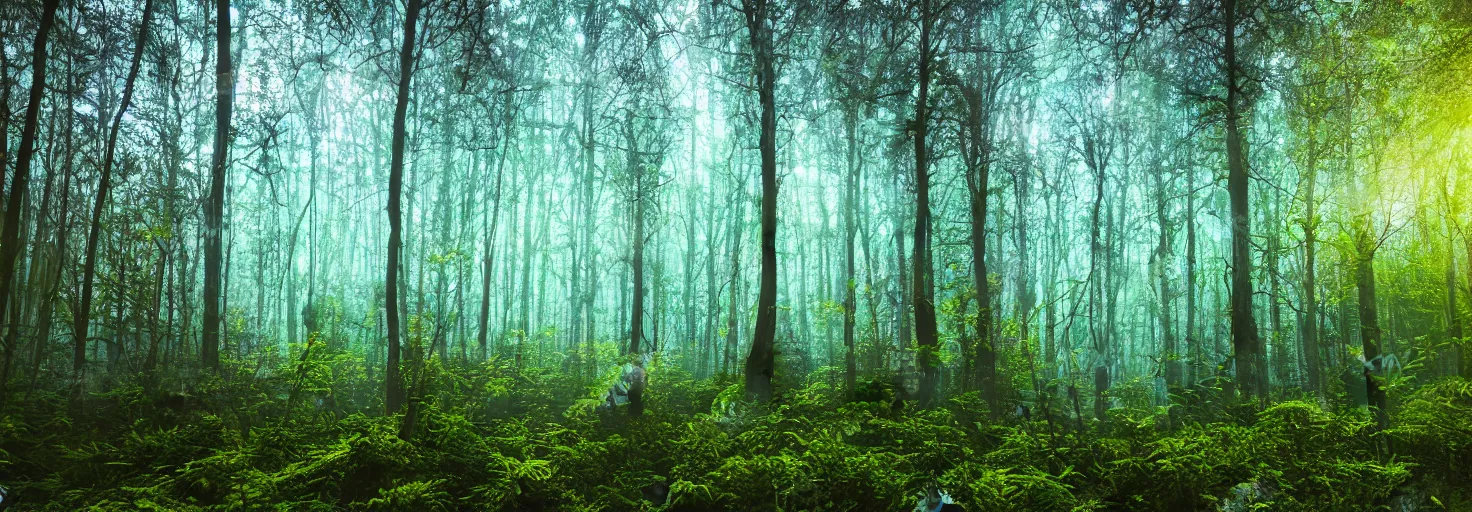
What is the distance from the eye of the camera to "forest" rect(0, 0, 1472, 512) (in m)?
4.89

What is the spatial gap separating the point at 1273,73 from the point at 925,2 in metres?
3.21

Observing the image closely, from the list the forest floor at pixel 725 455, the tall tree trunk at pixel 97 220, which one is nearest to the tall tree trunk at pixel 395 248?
the forest floor at pixel 725 455

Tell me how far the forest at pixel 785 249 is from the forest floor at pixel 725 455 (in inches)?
1.3

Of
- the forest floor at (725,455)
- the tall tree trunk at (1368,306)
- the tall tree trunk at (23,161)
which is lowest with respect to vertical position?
the forest floor at (725,455)

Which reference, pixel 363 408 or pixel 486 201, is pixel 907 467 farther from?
pixel 486 201

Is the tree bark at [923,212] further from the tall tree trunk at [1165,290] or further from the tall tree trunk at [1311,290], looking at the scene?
the tall tree trunk at [1311,290]

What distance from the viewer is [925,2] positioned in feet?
22.5

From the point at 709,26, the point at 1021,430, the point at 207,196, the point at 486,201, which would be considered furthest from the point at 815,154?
the point at 207,196

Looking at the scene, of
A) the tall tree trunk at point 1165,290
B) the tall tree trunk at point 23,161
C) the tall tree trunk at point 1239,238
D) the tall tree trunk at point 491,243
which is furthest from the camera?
the tall tree trunk at point 491,243

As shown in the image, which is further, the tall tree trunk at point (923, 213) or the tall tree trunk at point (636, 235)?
the tall tree trunk at point (636, 235)

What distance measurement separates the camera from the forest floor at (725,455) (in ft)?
14.6

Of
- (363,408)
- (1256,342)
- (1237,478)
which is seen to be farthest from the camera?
(363,408)

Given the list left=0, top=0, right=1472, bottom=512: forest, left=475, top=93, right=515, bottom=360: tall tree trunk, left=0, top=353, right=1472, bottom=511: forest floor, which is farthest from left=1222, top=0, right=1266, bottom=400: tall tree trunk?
left=475, top=93, right=515, bottom=360: tall tree trunk

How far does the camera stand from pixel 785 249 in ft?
29.7
